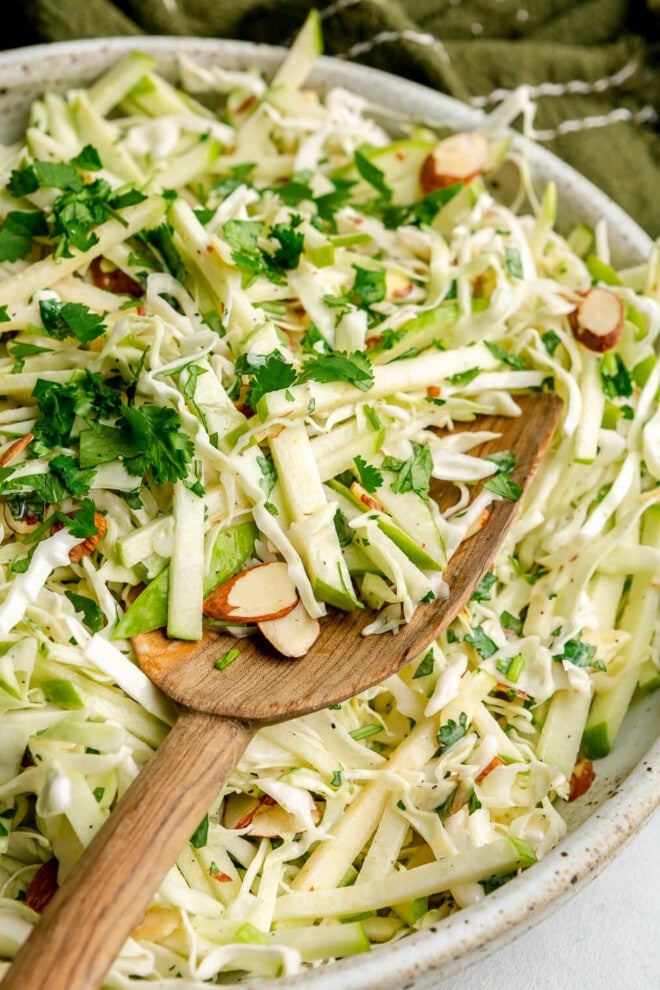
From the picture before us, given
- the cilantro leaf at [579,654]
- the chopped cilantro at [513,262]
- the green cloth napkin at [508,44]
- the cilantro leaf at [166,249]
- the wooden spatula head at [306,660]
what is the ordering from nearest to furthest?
1. the wooden spatula head at [306,660]
2. the cilantro leaf at [579,654]
3. the cilantro leaf at [166,249]
4. the chopped cilantro at [513,262]
5. the green cloth napkin at [508,44]

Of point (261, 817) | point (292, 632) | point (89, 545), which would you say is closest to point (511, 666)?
point (292, 632)

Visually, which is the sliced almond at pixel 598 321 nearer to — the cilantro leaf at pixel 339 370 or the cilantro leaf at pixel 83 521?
the cilantro leaf at pixel 339 370

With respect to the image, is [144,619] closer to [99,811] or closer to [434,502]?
[99,811]

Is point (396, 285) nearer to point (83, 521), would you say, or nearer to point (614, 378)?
point (614, 378)

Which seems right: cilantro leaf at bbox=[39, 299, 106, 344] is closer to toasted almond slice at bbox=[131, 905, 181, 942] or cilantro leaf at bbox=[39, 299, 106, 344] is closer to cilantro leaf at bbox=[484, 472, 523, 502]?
cilantro leaf at bbox=[484, 472, 523, 502]

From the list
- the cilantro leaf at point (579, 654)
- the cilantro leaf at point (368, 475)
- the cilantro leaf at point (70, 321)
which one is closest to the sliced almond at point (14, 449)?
the cilantro leaf at point (70, 321)

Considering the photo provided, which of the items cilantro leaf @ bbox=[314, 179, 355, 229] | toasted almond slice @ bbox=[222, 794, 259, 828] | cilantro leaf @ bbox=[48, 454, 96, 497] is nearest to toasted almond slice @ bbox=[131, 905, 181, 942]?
toasted almond slice @ bbox=[222, 794, 259, 828]
